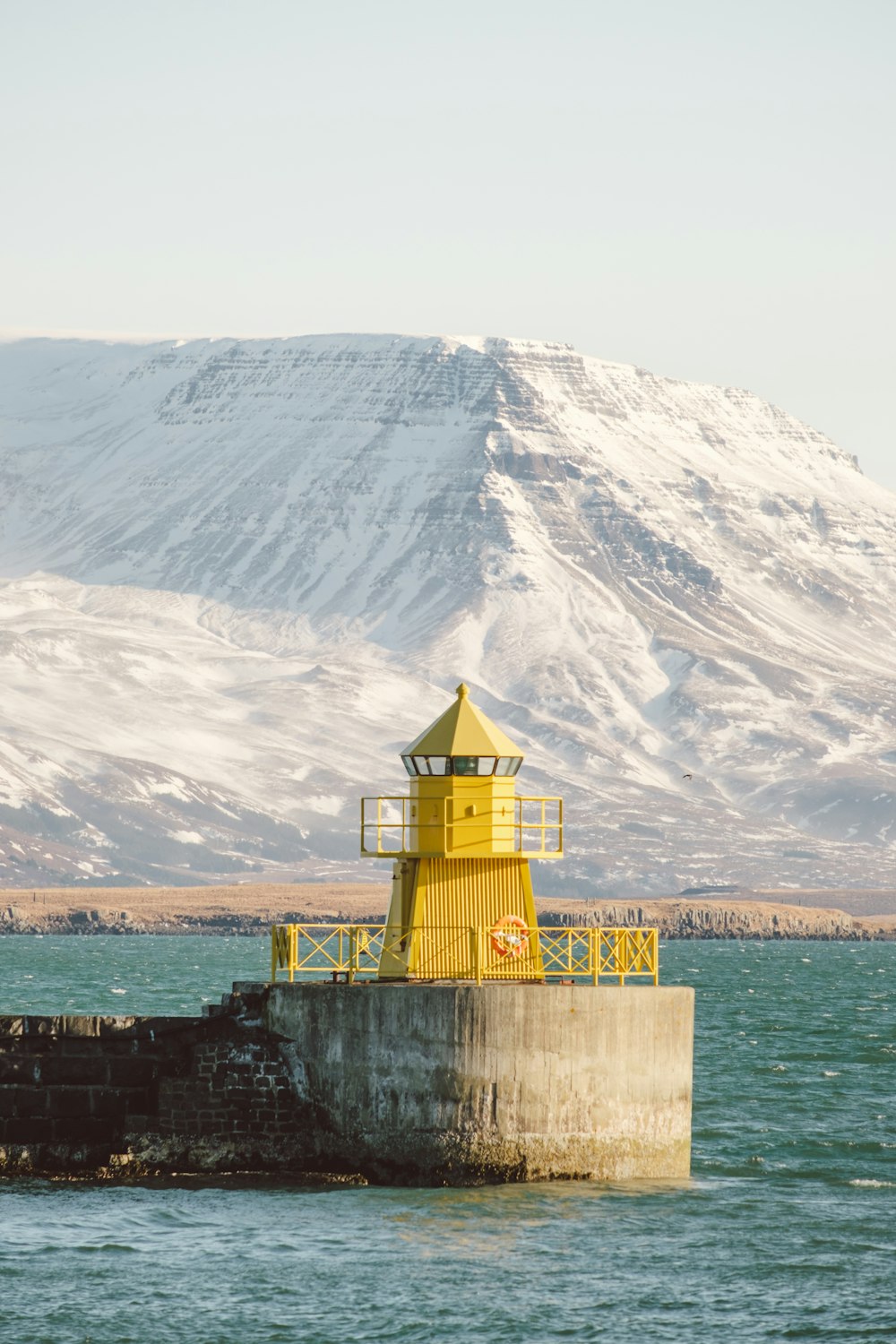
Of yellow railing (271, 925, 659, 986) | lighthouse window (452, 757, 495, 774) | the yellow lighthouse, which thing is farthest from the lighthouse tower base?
lighthouse window (452, 757, 495, 774)

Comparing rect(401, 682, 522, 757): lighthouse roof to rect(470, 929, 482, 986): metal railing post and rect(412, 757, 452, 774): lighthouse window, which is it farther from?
rect(470, 929, 482, 986): metal railing post

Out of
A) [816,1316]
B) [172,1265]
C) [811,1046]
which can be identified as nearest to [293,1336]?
[172,1265]

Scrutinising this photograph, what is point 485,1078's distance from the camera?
41188mm

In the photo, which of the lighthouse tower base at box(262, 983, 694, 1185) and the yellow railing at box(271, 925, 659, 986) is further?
the yellow railing at box(271, 925, 659, 986)

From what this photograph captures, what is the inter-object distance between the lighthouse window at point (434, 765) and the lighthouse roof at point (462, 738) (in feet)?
0.46

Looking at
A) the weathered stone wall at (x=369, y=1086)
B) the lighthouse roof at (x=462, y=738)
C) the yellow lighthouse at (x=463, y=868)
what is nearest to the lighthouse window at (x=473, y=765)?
the yellow lighthouse at (x=463, y=868)

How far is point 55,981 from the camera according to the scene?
404ft

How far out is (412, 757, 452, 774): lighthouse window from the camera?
44816 mm

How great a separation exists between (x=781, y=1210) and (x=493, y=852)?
7837mm

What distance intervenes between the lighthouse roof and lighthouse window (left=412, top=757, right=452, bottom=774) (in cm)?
14

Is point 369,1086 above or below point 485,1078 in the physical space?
below

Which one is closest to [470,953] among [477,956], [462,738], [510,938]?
[510,938]

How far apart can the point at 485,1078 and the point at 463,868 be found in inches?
185

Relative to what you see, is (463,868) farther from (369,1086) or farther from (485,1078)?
(485,1078)
